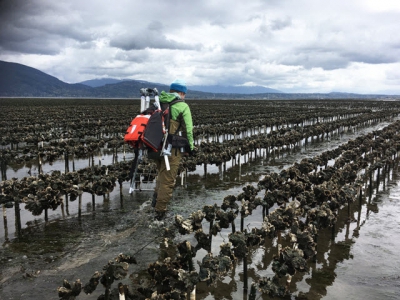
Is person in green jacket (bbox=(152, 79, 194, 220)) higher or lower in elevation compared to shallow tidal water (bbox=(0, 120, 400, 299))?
higher

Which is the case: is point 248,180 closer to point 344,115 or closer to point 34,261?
point 34,261

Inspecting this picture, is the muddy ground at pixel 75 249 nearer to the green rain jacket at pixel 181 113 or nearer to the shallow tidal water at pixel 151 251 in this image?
the shallow tidal water at pixel 151 251

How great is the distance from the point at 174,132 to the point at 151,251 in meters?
2.74

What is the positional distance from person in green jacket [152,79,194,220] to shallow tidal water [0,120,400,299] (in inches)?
Result: 30.0

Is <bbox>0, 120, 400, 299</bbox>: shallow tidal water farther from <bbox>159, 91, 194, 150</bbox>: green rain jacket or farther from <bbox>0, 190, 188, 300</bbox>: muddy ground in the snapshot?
<bbox>159, 91, 194, 150</bbox>: green rain jacket

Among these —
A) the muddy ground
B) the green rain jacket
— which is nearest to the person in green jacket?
the green rain jacket

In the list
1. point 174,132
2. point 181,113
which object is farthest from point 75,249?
point 181,113

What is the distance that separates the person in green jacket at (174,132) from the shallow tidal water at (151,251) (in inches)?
30.0

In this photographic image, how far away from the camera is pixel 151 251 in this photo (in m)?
6.45

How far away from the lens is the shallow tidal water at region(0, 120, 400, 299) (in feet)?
17.3

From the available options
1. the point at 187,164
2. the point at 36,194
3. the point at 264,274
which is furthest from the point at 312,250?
the point at 187,164

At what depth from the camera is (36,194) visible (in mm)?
7824

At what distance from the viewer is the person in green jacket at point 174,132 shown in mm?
7551

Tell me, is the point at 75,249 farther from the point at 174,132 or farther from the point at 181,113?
the point at 181,113
